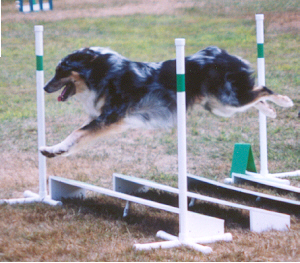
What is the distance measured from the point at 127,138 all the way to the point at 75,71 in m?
2.31

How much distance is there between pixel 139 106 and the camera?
137 inches

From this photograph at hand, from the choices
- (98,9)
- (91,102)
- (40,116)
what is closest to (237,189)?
(91,102)

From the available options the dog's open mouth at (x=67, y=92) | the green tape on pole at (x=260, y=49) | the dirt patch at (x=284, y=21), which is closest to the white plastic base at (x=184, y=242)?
the dog's open mouth at (x=67, y=92)

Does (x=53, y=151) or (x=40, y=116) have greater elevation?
(x=40, y=116)

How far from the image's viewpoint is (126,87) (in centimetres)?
345

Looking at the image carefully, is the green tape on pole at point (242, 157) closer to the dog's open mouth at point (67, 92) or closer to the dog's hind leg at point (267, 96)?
the dog's hind leg at point (267, 96)

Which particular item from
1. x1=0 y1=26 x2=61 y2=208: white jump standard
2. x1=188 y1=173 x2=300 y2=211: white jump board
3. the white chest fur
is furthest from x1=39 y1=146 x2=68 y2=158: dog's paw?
x1=188 y1=173 x2=300 y2=211: white jump board

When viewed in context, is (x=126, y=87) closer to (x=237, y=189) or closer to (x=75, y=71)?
(x=75, y=71)

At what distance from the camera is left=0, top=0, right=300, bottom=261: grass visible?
277 cm

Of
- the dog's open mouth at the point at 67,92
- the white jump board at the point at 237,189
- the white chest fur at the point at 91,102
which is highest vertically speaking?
the dog's open mouth at the point at 67,92

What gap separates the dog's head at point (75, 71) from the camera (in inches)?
135

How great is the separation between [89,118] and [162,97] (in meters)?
0.57

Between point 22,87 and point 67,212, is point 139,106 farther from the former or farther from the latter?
point 22,87

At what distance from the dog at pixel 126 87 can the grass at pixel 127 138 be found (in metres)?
0.27
